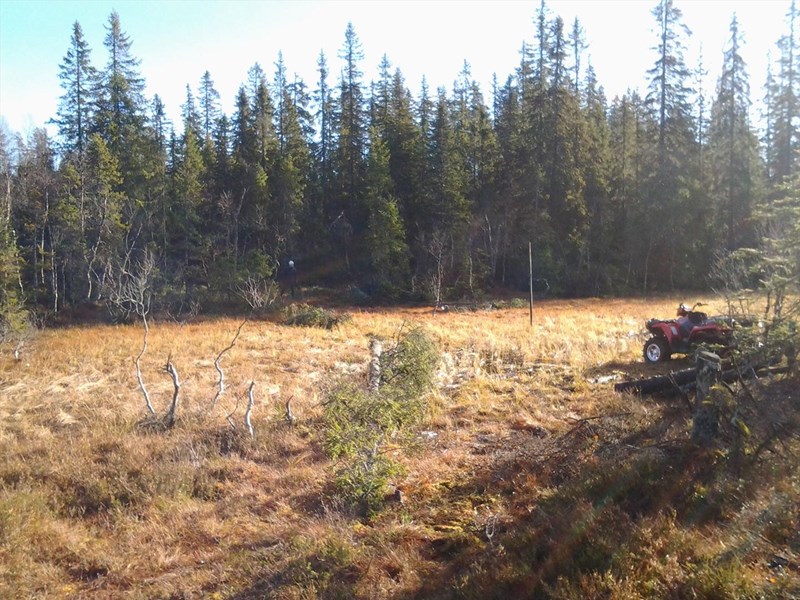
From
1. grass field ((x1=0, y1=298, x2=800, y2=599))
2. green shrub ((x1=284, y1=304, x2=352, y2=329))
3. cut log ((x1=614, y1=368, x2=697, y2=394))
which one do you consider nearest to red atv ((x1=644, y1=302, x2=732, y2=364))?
grass field ((x1=0, y1=298, x2=800, y2=599))

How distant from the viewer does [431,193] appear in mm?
38406

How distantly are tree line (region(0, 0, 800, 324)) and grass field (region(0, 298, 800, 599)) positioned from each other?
24306 mm

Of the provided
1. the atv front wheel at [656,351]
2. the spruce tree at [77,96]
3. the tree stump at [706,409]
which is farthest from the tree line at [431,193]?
the tree stump at [706,409]

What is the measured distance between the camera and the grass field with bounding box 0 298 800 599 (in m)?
3.98

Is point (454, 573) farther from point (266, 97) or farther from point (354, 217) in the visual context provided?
point (266, 97)

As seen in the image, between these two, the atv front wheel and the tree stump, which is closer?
the tree stump

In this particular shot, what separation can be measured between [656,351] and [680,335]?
62cm

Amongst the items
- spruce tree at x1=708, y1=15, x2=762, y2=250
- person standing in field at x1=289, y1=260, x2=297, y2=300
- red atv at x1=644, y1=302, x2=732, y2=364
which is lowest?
red atv at x1=644, y1=302, x2=732, y2=364

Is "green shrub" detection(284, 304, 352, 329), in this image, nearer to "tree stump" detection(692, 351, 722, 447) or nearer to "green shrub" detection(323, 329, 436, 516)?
"green shrub" detection(323, 329, 436, 516)

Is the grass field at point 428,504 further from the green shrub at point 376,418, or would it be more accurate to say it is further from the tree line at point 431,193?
the tree line at point 431,193

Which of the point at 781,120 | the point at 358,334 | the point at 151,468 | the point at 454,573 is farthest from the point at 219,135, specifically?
the point at 454,573

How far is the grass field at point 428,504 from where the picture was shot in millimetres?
3977

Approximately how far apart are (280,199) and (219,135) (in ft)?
31.0

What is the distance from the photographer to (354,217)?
4384 centimetres
